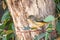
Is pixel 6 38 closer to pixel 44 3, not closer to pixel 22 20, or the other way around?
pixel 22 20

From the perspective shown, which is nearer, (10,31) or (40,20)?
(40,20)

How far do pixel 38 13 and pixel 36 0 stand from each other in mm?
78

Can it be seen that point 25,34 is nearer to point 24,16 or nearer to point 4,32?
point 24,16

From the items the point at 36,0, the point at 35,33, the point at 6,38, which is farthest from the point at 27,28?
the point at 6,38

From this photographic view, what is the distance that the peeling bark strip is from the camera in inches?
45.8

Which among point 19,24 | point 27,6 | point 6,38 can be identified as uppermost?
point 27,6

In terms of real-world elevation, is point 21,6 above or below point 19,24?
above

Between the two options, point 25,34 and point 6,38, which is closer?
point 25,34

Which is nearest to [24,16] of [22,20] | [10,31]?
[22,20]

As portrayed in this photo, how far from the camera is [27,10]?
3.87 ft

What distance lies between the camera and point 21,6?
118 centimetres

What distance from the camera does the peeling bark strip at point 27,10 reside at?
1162mm

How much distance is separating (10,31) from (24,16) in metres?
Answer: 0.25

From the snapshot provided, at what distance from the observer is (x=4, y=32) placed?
1379mm
